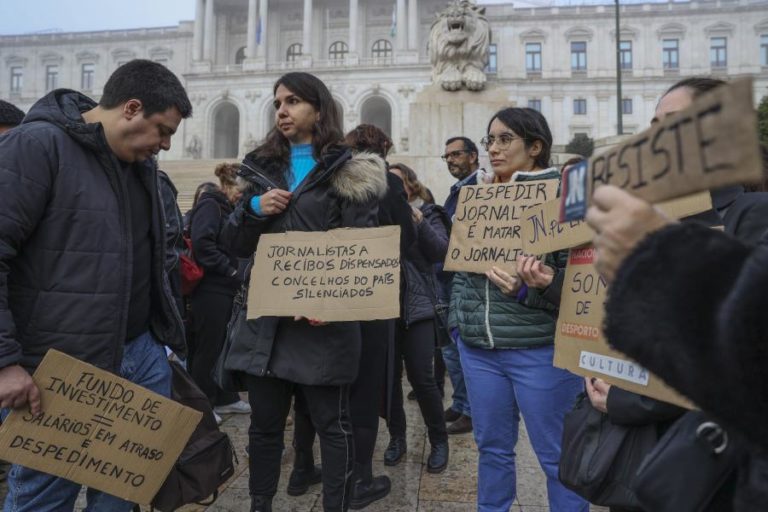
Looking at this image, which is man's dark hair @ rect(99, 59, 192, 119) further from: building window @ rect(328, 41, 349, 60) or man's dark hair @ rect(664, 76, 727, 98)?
building window @ rect(328, 41, 349, 60)

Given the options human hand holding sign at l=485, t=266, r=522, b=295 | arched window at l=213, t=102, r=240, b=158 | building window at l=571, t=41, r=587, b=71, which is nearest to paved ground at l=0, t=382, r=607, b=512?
human hand holding sign at l=485, t=266, r=522, b=295

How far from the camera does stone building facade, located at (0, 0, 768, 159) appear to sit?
44.7m

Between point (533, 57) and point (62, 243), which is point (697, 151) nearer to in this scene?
point (62, 243)

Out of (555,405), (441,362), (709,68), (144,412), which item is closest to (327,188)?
(144,412)

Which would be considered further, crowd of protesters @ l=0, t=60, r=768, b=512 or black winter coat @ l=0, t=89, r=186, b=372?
black winter coat @ l=0, t=89, r=186, b=372

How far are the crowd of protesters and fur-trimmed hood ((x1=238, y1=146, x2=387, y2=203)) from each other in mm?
11

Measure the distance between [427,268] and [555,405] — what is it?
5.11ft

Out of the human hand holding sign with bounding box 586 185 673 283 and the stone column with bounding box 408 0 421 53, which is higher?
the stone column with bounding box 408 0 421 53

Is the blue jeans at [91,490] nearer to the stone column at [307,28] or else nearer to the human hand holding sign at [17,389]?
the human hand holding sign at [17,389]

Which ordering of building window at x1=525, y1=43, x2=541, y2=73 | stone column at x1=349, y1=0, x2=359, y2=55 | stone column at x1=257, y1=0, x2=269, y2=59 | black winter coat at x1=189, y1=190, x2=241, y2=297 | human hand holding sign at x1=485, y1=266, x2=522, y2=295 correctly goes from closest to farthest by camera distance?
human hand holding sign at x1=485, y1=266, x2=522, y2=295
black winter coat at x1=189, y1=190, x2=241, y2=297
stone column at x1=257, y1=0, x2=269, y2=59
stone column at x1=349, y1=0, x2=359, y2=55
building window at x1=525, y1=43, x2=541, y2=73

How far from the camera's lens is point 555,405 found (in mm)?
2236

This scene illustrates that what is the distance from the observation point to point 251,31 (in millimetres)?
49000

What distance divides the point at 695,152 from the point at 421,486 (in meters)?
2.80

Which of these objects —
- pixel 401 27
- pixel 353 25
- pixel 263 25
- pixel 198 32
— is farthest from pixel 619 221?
pixel 198 32
